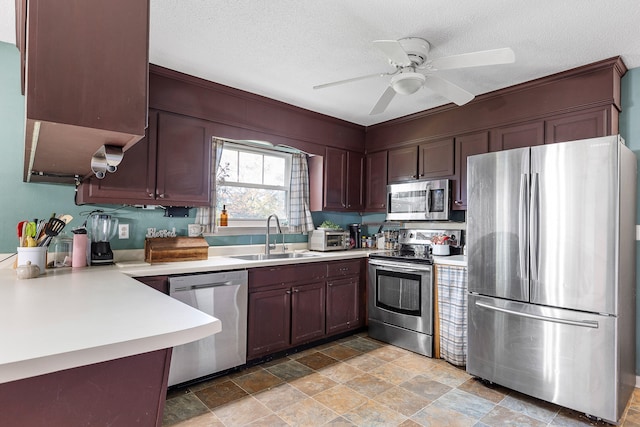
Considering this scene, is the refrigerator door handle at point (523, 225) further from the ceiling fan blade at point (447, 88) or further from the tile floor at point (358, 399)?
the tile floor at point (358, 399)

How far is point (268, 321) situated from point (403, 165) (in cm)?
237

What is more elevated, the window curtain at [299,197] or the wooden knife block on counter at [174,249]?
the window curtain at [299,197]

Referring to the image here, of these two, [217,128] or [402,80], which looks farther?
[217,128]

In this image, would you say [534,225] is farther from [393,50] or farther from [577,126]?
[393,50]

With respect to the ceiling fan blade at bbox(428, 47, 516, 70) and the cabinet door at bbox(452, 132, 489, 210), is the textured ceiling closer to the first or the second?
the ceiling fan blade at bbox(428, 47, 516, 70)

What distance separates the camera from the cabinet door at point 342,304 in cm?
353

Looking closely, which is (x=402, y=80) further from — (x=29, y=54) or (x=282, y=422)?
(x=282, y=422)

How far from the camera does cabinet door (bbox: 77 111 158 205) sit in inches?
98.8

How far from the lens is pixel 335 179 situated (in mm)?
4207

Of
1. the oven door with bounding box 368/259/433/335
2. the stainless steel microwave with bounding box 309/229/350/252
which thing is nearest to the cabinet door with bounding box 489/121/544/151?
the oven door with bounding box 368/259/433/335

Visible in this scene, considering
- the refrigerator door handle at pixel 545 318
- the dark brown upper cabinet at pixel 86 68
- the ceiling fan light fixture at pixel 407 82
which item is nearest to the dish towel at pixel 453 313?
the refrigerator door handle at pixel 545 318

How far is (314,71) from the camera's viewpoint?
2.88 metres

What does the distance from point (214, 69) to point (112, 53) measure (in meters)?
1.94

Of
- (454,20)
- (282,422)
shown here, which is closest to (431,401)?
(282,422)
